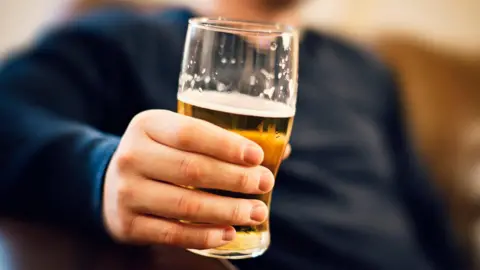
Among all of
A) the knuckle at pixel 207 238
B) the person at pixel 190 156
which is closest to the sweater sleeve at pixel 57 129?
the person at pixel 190 156

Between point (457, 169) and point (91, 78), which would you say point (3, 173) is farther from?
point (457, 169)

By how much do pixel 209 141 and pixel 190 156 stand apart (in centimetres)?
2

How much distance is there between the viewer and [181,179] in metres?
0.44

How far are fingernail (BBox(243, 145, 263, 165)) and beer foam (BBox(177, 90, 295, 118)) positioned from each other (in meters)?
0.05

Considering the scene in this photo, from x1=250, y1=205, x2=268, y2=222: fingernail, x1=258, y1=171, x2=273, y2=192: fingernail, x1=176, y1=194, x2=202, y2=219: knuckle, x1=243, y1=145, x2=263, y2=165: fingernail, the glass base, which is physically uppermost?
x1=243, y1=145, x2=263, y2=165: fingernail

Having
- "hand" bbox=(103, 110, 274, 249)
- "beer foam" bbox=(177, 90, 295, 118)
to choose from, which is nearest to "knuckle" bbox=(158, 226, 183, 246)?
"hand" bbox=(103, 110, 274, 249)

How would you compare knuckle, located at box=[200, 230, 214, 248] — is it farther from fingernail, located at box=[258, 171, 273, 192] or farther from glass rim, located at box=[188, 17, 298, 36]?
glass rim, located at box=[188, 17, 298, 36]

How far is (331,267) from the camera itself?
2.92 feet

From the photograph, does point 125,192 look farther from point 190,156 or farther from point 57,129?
point 57,129

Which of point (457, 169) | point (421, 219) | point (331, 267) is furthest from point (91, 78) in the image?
point (457, 169)

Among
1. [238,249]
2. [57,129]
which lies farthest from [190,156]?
[57,129]

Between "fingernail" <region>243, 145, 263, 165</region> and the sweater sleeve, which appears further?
the sweater sleeve

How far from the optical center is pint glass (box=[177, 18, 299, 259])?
47cm

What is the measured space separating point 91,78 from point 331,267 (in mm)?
486
